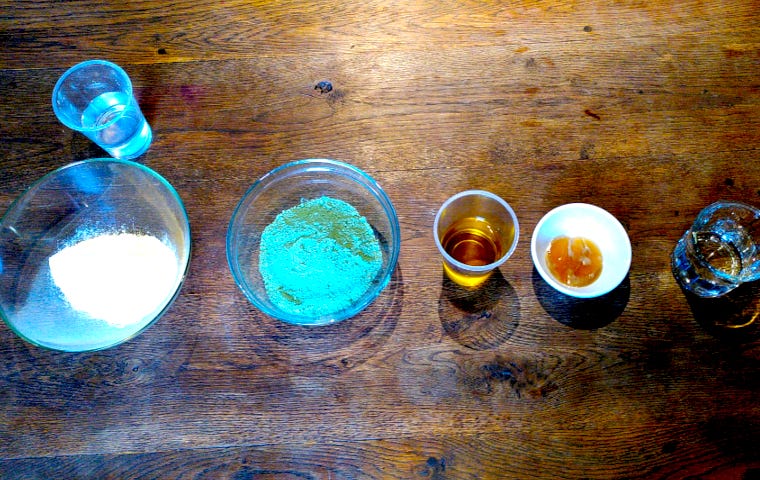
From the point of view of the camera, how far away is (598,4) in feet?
3.93

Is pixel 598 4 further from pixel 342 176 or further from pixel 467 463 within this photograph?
pixel 467 463

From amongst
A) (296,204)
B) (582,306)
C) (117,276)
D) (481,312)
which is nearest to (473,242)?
(481,312)

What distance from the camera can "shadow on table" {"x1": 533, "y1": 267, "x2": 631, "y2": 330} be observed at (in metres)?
1.04

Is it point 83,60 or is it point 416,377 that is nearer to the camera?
point 416,377

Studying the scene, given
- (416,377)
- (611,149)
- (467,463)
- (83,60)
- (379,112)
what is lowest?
(467,463)

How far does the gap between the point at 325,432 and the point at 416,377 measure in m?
0.20

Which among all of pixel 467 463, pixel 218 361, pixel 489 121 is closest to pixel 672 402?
pixel 467 463

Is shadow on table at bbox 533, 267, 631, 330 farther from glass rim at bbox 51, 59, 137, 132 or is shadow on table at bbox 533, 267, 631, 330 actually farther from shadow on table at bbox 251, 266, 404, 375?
glass rim at bbox 51, 59, 137, 132

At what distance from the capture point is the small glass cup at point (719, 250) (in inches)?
40.2

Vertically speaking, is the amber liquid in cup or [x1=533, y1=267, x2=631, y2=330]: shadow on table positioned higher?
the amber liquid in cup

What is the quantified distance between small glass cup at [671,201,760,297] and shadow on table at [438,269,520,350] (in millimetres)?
334

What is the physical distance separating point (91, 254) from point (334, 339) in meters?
0.52

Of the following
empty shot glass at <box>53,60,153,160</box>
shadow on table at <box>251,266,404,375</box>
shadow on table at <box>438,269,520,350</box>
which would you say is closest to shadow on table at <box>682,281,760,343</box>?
shadow on table at <box>438,269,520,350</box>

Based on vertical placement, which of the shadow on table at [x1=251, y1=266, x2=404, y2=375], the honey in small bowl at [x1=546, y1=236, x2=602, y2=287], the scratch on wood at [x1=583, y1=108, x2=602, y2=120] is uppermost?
the scratch on wood at [x1=583, y1=108, x2=602, y2=120]
